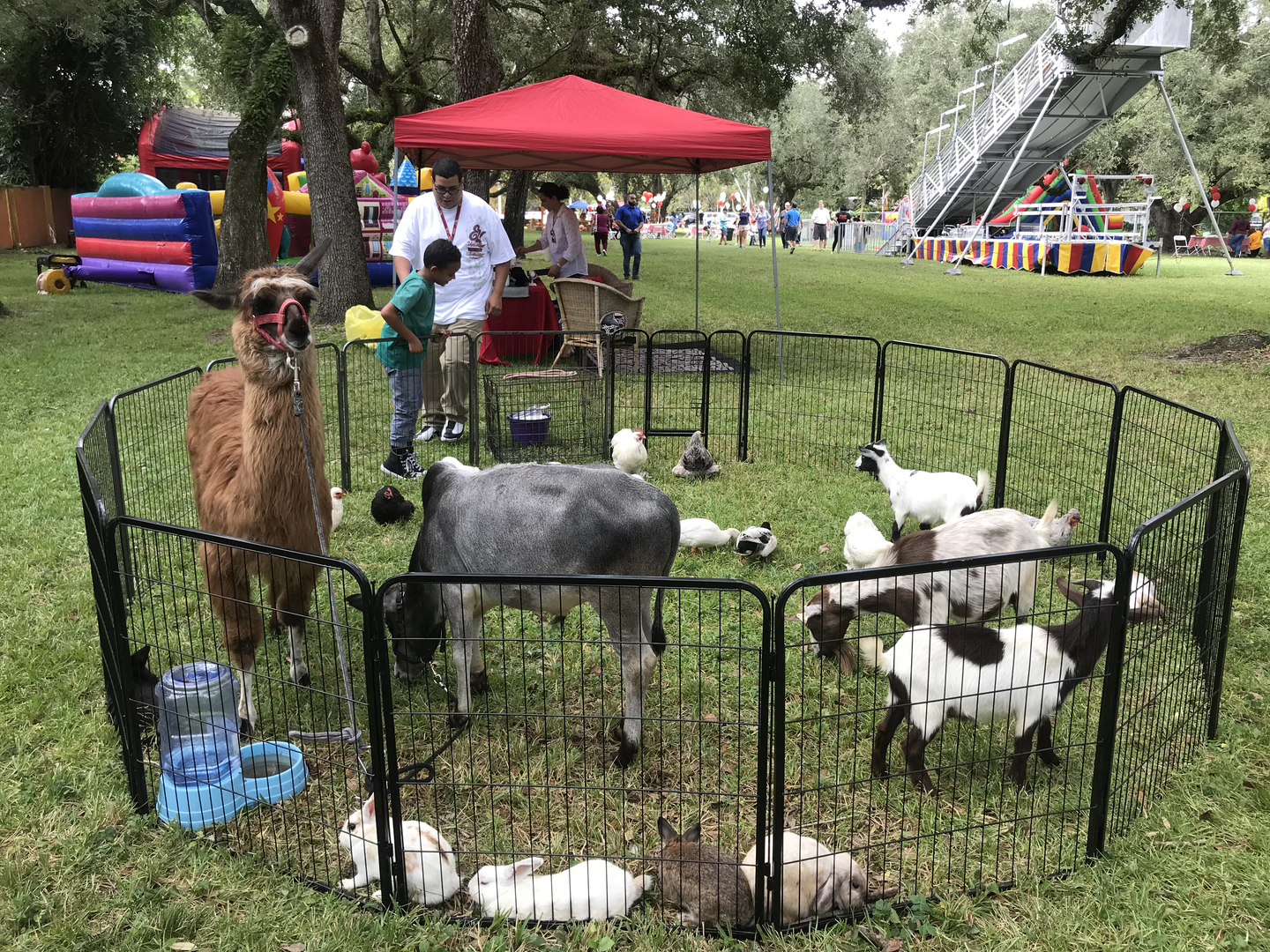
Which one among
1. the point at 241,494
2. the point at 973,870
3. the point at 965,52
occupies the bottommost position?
the point at 973,870

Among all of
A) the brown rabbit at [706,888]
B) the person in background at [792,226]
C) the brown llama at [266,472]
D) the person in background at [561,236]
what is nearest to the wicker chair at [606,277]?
the person in background at [561,236]

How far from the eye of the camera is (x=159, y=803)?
12.2 feet

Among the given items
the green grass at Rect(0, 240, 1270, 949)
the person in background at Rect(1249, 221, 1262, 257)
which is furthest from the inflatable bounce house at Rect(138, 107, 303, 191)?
the person in background at Rect(1249, 221, 1262, 257)

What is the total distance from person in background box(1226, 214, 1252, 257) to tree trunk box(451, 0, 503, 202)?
3635cm

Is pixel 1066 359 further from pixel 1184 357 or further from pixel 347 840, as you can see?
pixel 347 840

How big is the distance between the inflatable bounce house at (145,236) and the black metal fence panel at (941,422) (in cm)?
1472

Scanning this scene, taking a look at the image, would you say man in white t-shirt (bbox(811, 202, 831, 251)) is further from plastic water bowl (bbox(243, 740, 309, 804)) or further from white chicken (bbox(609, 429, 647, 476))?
plastic water bowl (bbox(243, 740, 309, 804))

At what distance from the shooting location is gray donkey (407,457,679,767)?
3.99 meters

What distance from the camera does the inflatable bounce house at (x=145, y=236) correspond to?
19688mm

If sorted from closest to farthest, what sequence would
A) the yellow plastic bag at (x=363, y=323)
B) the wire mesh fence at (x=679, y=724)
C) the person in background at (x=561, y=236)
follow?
the wire mesh fence at (x=679, y=724)
the yellow plastic bag at (x=363, y=323)
the person in background at (x=561, y=236)

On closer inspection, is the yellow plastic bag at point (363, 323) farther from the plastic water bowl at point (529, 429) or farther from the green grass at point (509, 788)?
the plastic water bowl at point (529, 429)

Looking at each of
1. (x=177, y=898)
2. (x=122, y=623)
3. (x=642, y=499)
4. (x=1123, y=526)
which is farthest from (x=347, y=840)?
(x=1123, y=526)

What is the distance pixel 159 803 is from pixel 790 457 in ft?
20.6

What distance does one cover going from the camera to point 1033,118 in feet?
97.8
